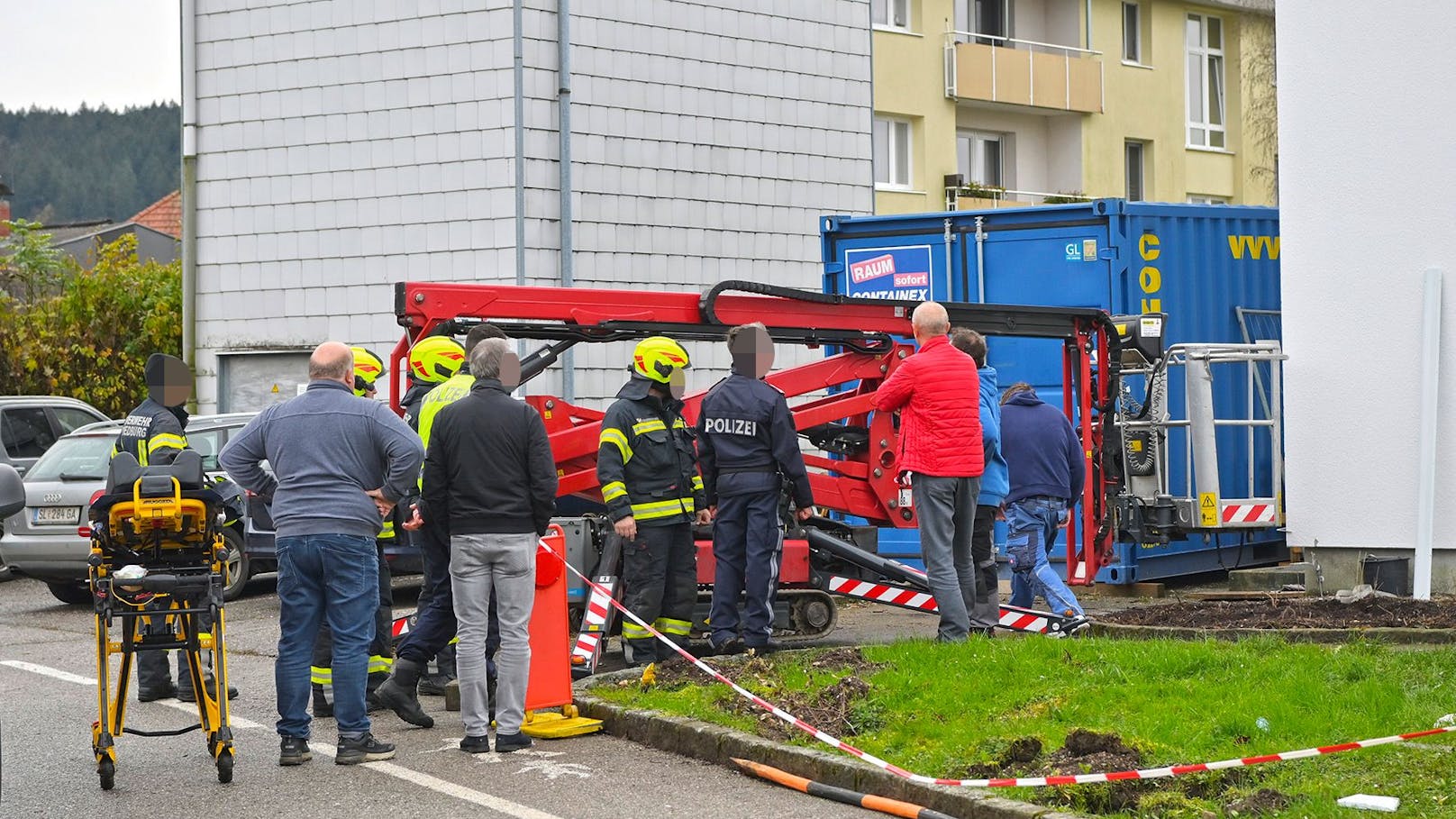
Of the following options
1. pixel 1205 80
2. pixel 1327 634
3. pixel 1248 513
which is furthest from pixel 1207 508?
pixel 1205 80

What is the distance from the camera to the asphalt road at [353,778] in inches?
278

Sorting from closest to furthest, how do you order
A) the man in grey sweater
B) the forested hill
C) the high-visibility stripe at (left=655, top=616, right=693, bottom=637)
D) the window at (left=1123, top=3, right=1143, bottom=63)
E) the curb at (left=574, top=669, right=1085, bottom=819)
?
the curb at (left=574, top=669, right=1085, bottom=819) < the man in grey sweater < the high-visibility stripe at (left=655, top=616, right=693, bottom=637) < the window at (left=1123, top=3, right=1143, bottom=63) < the forested hill

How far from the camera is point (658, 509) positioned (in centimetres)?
996

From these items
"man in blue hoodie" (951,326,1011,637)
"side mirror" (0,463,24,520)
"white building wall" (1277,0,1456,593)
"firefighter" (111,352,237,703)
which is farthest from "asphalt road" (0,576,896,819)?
"white building wall" (1277,0,1456,593)

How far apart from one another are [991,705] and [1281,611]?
11.8ft

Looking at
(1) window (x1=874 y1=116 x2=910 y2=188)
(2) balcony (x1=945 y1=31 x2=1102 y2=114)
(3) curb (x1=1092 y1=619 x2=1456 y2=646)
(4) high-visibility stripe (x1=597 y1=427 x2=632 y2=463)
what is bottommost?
(3) curb (x1=1092 y1=619 x2=1456 y2=646)

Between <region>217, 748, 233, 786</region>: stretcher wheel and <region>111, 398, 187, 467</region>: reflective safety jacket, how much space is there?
2.46 metres

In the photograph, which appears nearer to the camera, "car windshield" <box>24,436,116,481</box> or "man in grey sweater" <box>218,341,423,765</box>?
"man in grey sweater" <box>218,341,423,765</box>

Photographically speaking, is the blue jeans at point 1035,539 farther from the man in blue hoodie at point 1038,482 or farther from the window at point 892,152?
the window at point 892,152

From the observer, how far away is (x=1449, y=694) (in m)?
7.67

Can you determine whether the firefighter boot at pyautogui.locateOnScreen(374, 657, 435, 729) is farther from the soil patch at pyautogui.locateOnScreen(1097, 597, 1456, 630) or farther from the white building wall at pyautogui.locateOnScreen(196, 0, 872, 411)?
the white building wall at pyautogui.locateOnScreen(196, 0, 872, 411)

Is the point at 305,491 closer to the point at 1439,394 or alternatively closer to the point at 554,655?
the point at 554,655

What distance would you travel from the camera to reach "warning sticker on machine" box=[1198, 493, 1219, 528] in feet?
44.0

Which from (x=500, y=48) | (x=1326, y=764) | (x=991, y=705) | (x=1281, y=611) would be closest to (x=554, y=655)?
(x=991, y=705)
